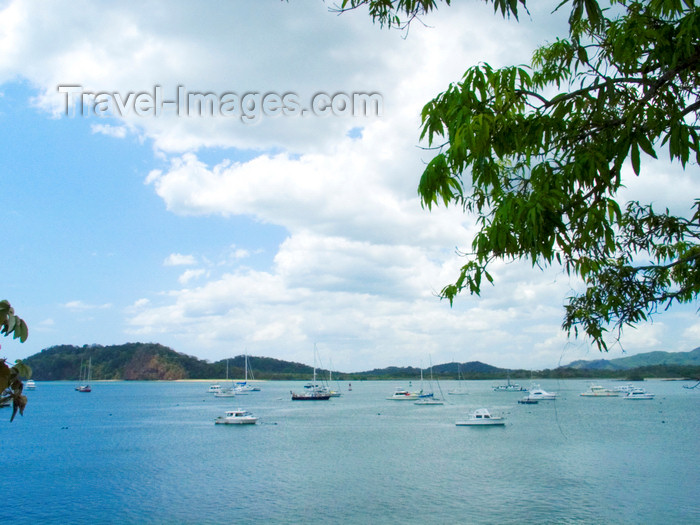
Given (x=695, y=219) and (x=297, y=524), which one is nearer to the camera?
(x=695, y=219)

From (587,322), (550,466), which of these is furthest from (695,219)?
(550,466)

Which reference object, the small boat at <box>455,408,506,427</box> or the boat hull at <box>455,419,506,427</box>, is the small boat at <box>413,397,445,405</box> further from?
the boat hull at <box>455,419,506,427</box>

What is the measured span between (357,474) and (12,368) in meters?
39.0

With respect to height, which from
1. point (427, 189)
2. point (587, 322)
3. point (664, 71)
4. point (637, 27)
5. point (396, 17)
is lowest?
point (587, 322)

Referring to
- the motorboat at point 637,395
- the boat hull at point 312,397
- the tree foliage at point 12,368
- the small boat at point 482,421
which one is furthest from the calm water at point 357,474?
the motorboat at point 637,395

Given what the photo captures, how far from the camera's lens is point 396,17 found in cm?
418

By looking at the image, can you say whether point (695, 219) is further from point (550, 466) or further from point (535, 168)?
point (550, 466)

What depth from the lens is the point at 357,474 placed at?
38938 millimetres

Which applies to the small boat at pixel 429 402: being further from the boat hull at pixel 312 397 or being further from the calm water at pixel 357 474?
the calm water at pixel 357 474

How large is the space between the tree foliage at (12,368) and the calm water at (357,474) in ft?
84.2

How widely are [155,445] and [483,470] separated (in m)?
33.9

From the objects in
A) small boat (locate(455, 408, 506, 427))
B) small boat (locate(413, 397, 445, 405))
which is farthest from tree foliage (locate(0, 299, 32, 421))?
small boat (locate(413, 397, 445, 405))

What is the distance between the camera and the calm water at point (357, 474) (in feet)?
96.0

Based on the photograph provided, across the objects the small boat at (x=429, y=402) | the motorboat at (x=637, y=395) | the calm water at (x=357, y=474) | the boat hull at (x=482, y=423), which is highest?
the calm water at (x=357, y=474)
